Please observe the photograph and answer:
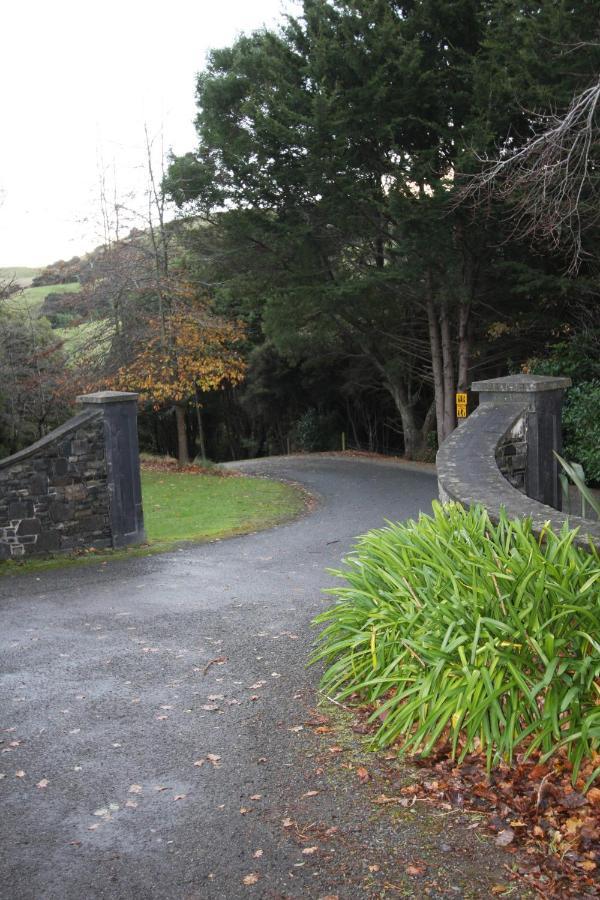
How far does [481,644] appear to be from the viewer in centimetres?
405

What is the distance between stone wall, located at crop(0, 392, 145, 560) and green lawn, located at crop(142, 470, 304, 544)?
0.88 metres

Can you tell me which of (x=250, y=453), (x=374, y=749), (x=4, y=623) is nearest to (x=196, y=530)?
(x=4, y=623)

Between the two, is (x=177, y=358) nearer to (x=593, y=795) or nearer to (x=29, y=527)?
(x=29, y=527)

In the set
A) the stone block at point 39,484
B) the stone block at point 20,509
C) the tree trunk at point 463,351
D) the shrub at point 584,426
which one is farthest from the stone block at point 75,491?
the tree trunk at point 463,351

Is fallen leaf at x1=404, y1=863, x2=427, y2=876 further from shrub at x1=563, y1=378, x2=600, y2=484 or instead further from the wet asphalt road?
shrub at x1=563, y1=378, x2=600, y2=484

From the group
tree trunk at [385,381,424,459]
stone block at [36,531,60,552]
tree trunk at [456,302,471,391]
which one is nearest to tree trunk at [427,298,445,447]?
tree trunk at [456,302,471,391]

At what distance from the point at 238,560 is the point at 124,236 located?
50.7ft

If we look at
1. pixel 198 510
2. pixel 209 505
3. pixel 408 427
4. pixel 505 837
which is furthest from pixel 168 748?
pixel 408 427

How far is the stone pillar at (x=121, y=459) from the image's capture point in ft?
33.4

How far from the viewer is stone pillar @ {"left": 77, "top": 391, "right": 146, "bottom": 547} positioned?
33.4 feet

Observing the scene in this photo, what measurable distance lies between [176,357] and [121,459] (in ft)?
34.6

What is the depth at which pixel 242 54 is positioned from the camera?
19969 mm

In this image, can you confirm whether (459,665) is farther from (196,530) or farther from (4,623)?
(196,530)

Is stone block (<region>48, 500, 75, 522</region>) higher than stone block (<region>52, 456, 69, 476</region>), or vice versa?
stone block (<region>52, 456, 69, 476</region>)
